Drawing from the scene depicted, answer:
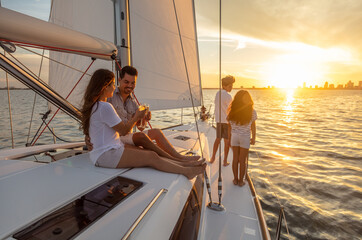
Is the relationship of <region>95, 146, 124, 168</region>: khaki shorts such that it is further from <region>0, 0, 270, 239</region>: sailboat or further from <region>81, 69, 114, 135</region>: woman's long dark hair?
<region>81, 69, 114, 135</region>: woman's long dark hair

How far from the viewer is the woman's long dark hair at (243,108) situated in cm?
277

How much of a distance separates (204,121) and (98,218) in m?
6.12

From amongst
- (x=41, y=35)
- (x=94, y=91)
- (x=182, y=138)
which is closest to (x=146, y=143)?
(x=94, y=91)

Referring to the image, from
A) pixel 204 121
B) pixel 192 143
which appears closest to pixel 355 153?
pixel 204 121

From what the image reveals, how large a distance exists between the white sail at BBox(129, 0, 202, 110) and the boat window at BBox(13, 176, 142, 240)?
2.64m

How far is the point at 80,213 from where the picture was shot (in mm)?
1053

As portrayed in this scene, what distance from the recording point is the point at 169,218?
3.89ft

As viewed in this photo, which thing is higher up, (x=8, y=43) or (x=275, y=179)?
(x=8, y=43)

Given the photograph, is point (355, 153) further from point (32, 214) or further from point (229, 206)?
point (32, 214)

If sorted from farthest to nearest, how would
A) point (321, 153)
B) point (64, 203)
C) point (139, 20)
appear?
point (321, 153) → point (139, 20) → point (64, 203)

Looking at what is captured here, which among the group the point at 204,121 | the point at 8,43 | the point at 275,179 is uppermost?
the point at 8,43

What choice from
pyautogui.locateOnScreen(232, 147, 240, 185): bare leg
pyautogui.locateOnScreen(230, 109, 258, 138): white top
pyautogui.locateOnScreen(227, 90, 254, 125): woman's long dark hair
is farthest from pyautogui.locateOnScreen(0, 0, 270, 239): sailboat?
pyautogui.locateOnScreen(227, 90, 254, 125): woman's long dark hair

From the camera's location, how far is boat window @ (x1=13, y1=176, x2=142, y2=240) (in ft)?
2.91

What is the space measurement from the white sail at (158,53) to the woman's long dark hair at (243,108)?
68.3 inches
